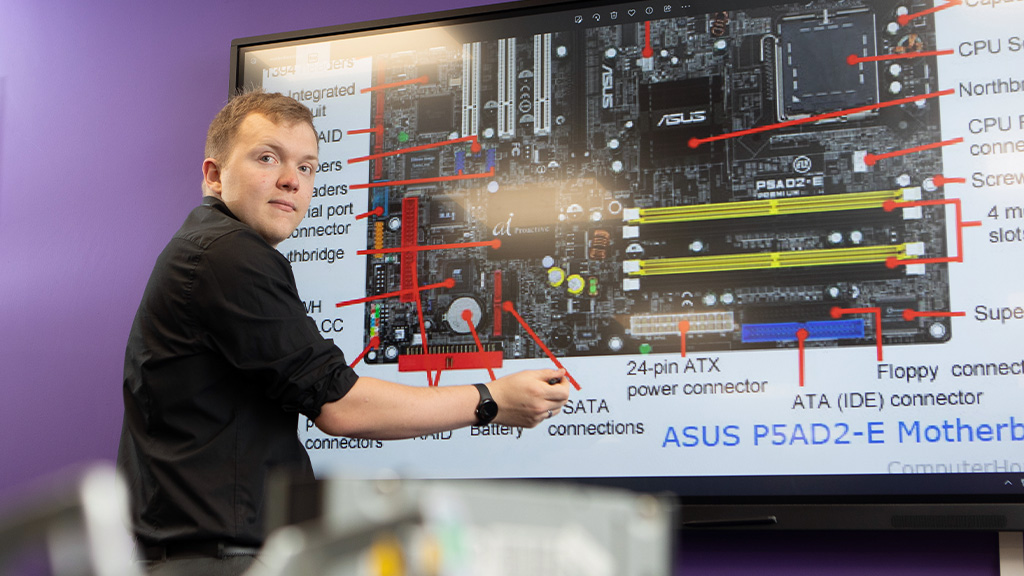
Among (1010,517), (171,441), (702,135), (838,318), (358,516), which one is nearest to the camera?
(358,516)

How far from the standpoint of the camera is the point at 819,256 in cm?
203

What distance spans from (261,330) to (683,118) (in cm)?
114

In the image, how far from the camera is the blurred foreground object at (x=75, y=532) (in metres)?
0.51

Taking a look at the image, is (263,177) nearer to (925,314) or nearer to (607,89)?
(607,89)

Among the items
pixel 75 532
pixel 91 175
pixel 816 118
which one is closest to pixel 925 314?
pixel 816 118

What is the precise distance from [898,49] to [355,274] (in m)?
1.38

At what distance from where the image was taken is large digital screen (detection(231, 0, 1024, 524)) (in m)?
1.94

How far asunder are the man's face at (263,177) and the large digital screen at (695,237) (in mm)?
588

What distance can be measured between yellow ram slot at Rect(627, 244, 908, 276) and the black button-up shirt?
0.83m

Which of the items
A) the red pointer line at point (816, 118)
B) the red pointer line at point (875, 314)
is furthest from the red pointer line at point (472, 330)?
the red pointer line at point (875, 314)

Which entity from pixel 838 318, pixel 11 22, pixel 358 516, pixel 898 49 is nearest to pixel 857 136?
pixel 898 49

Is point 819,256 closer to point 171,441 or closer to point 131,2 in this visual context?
point 171,441

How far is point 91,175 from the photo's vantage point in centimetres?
275

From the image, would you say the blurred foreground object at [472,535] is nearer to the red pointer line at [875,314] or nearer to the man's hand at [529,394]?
the man's hand at [529,394]
